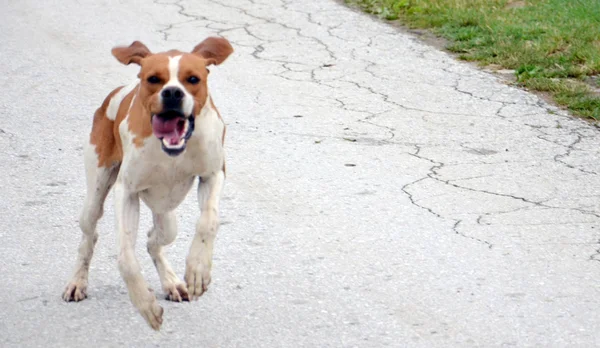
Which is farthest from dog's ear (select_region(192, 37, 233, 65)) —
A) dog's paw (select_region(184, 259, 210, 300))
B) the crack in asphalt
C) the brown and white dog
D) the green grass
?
the green grass

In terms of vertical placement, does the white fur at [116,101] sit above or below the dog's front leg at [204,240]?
above

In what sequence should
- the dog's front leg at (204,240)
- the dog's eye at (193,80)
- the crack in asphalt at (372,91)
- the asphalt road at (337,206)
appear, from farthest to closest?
the crack in asphalt at (372,91) → the asphalt road at (337,206) → the dog's front leg at (204,240) → the dog's eye at (193,80)

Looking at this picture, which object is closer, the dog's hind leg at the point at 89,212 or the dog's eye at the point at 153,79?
the dog's eye at the point at 153,79

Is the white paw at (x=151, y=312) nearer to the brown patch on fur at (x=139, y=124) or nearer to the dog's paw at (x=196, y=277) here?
the dog's paw at (x=196, y=277)

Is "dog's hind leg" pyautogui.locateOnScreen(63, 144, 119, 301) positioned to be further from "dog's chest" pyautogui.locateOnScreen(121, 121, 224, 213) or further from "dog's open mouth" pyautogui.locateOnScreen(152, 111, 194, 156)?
"dog's open mouth" pyautogui.locateOnScreen(152, 111, 194, 156)

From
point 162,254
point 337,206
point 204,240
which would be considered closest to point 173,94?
point 204,240

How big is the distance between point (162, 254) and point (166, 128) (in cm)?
110

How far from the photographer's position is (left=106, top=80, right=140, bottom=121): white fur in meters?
4.89

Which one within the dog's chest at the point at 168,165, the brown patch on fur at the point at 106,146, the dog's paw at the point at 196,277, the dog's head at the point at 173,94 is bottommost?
the dog's paw at the point at 196,277

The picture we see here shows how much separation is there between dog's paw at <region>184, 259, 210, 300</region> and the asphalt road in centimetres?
32

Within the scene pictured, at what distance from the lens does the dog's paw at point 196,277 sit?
4.38 metres

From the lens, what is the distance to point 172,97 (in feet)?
13.7

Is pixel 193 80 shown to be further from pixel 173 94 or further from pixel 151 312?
pixel 151 312

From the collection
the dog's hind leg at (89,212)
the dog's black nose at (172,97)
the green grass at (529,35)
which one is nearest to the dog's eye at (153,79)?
the dog's black nose at (172,97)
